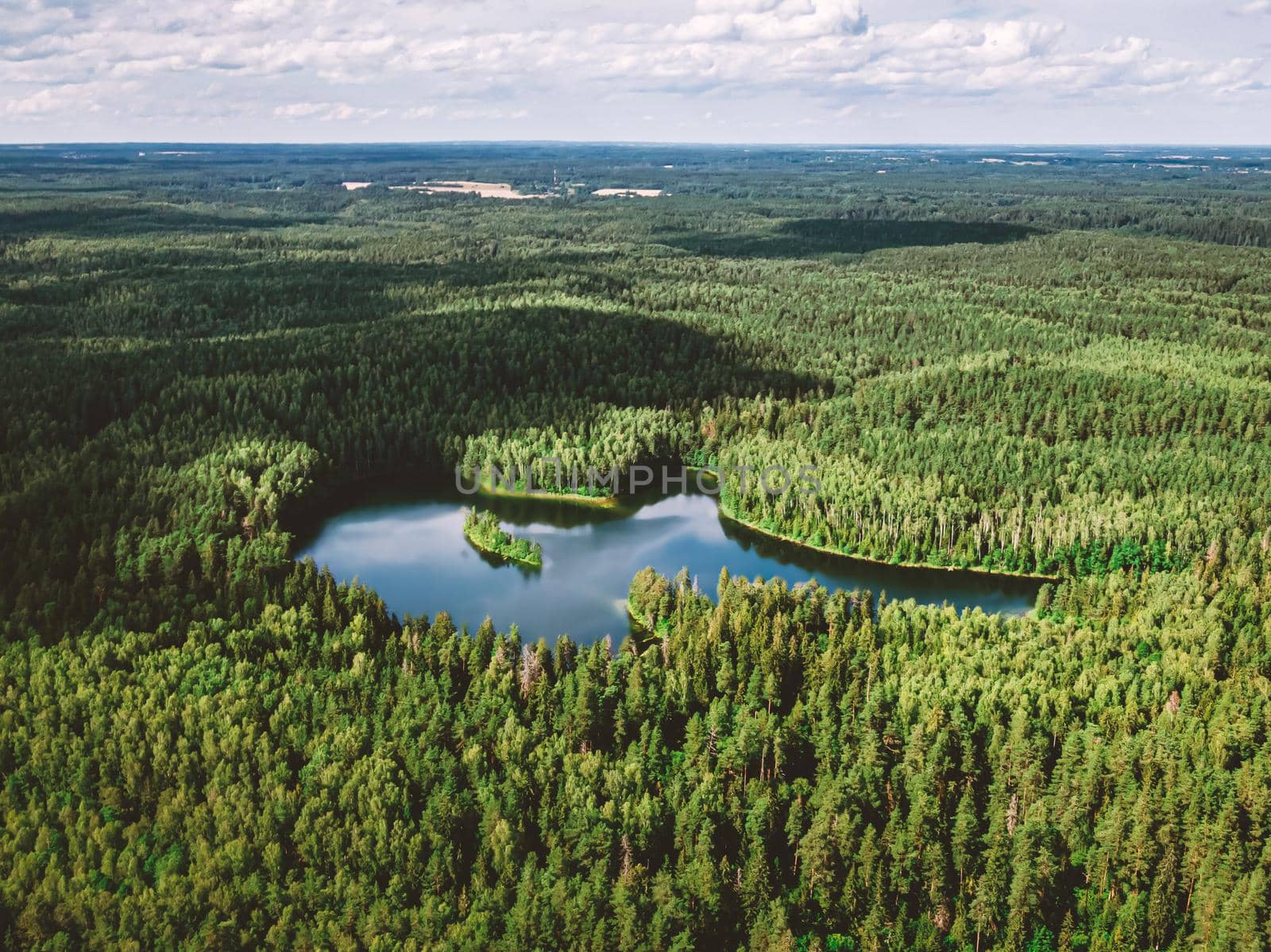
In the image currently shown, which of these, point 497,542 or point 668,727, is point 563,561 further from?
point 668,727

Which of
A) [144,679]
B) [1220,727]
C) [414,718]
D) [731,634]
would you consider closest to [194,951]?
[414,718]

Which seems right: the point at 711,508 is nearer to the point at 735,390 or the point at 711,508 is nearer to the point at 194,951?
the point at 735,390

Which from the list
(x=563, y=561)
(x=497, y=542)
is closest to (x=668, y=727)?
(x=563, y=561)

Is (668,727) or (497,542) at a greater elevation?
(497,542)

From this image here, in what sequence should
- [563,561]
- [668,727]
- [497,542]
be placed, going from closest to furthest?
[668,727]
[563,561]
[497,542]

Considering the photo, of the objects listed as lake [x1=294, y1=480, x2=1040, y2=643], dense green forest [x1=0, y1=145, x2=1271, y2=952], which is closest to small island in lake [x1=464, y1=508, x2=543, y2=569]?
lake [x1=294, y1=480, x2=1040, y2=643]

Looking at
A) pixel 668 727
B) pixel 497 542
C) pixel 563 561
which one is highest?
pixel 497 542
